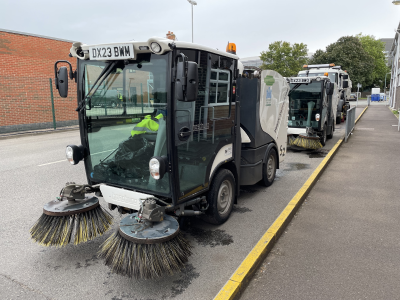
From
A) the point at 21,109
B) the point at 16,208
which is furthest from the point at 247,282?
the point at 21,109

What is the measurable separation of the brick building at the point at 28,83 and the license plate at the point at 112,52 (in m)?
11.6

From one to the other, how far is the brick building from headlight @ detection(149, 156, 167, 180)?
40.3 ft

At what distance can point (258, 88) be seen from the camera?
15.7 feet

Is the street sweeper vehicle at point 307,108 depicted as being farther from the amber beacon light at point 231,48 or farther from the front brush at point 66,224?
the front brush at point 66,224

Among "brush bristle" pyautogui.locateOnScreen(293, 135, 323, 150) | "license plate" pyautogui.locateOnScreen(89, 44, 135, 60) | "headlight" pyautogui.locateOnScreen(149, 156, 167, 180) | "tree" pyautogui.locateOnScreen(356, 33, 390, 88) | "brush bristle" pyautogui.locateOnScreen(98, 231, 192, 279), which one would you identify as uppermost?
"tree" pyautogui.locateOnScreen(356, 33, 390, 88)

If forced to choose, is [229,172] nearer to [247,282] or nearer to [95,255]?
[247,282]

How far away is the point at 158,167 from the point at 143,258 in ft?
2.80

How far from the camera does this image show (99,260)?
333cm

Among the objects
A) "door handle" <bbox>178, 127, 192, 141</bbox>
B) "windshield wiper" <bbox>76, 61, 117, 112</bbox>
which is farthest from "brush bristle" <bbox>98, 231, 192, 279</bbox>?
"windshield wiper" <bbox>76, 61, 117, 112</bbox>

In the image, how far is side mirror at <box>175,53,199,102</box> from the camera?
2.76m

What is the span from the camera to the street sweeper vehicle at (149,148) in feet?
9.32

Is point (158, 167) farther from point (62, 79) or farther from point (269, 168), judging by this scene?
point (269, 168)

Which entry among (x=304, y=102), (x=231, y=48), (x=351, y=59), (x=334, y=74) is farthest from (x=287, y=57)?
(x=231, y=48)

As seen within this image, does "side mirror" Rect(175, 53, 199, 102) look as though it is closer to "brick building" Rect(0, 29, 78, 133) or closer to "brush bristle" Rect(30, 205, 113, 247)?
"brush bristle" Rect(30, 205, 113, 247)
